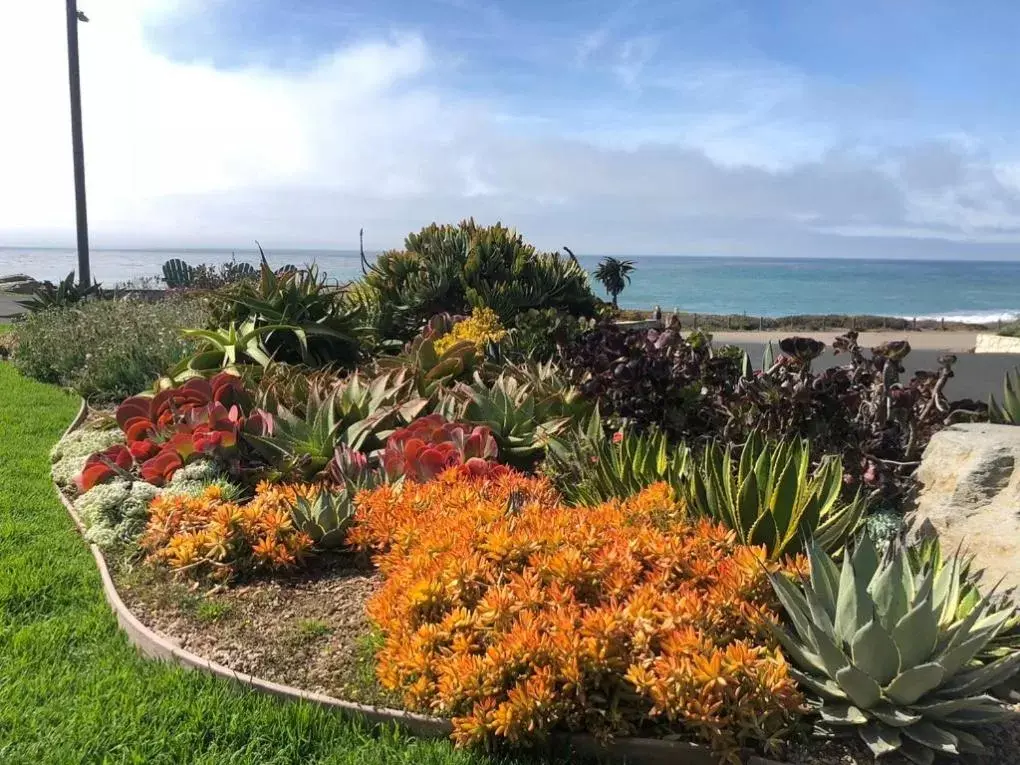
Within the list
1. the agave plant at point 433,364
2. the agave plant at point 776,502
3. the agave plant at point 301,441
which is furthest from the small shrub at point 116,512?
the agave plant at point 776,502

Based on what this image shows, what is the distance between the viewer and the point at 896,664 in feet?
9.30

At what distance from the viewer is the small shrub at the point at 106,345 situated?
30.3ft

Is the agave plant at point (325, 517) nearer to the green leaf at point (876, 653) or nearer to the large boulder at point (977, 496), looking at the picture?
the green leaf at point (876, 653)

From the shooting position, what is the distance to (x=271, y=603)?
3957 millimetres

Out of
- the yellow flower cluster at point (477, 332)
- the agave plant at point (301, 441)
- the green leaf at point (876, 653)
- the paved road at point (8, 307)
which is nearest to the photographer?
the green leaf at point (876, 653)

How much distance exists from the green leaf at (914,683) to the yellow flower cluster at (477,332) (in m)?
5.72

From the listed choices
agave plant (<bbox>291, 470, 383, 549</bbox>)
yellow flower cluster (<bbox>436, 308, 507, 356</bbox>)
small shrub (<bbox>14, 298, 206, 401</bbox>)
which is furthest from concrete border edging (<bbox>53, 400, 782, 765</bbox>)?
small shrub (<bbox>14, 298, 206, 401</bbox>)

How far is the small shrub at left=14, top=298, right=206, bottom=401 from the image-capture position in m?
9.23

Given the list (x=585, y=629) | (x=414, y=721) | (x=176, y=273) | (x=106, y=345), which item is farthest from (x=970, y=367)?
(x=176, y=273)

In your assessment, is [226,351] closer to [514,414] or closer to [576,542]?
[514,414]

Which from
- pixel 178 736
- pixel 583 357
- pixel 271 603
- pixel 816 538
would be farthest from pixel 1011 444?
pixel 178 736

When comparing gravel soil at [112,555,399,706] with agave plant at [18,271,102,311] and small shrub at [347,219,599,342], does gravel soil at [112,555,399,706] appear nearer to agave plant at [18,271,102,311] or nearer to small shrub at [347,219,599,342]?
small shrub at [347,219,599,342]

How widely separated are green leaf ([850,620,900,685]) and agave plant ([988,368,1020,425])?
344 cm

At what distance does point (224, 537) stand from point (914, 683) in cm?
326
